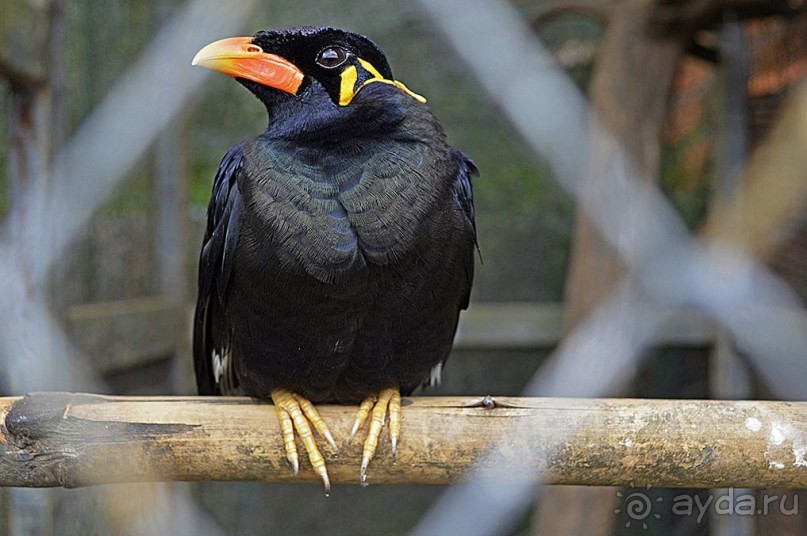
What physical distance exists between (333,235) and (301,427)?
0.25 metres

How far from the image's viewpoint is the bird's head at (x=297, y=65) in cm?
122

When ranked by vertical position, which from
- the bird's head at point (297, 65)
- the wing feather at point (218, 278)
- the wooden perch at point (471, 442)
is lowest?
the wooden perch at point (471, 442)

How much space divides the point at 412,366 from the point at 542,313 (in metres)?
1.16

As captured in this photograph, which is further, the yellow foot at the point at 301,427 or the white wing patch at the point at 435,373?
the white wing patch at the point at 435,373

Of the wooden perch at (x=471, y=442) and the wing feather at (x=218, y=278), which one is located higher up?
the wing feather at (x=218, y=278)

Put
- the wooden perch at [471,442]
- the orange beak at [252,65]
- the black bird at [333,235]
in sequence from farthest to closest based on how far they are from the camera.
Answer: the orange beak at [252,65] → the black bird at [333,235] → the wooden perch at [471,442]

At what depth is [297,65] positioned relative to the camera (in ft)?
4.09

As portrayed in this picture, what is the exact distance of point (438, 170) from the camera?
1208mm

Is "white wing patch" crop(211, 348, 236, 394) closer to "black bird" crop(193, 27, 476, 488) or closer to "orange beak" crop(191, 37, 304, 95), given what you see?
"black bird" crop(193, 27, 476, 488)

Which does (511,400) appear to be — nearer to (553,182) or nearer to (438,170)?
(438,170)

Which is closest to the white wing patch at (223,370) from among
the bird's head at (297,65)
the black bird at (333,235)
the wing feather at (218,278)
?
the wing feather at (218,278)

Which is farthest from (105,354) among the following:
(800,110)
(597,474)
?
(800,110)

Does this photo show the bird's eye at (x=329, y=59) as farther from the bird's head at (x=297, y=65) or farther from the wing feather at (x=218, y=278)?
the wing feather at (x=218, y=278)

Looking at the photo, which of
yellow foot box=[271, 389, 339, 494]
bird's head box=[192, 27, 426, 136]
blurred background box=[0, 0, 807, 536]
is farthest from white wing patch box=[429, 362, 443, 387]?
blurred background box=[0, 0, 807, 536]
